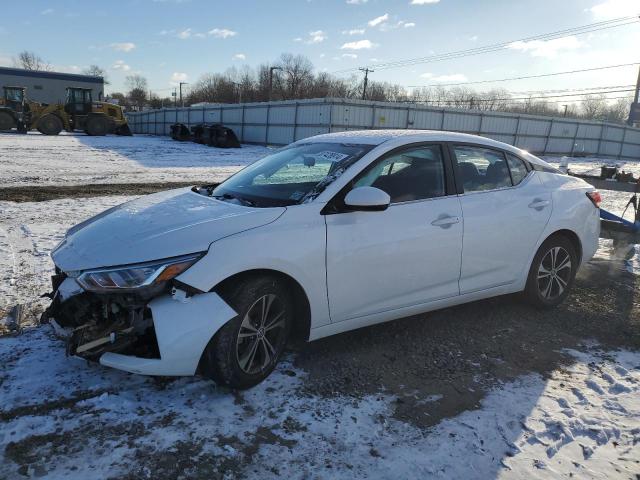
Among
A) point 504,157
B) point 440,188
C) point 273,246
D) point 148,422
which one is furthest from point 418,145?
point 148,422

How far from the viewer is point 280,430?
282 cm

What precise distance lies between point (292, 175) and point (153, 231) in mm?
1287

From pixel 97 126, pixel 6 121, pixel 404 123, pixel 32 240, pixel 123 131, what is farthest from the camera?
pixel 123 131

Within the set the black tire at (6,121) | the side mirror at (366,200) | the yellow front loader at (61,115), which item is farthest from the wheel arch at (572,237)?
the black tire at (6,121)

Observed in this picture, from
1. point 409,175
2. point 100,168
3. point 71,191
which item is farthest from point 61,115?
point 409,175

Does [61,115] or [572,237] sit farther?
[61,115]

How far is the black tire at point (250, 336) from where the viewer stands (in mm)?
2961

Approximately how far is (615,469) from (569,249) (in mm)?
2652

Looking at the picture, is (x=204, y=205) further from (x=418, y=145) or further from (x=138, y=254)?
(x=418, y=145)

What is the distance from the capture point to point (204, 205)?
11.6 feet

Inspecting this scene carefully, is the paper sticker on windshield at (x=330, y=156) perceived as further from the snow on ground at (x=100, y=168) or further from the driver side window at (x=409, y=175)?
the snow on ground at (x=100, y=168)

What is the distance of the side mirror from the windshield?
0.84 feet

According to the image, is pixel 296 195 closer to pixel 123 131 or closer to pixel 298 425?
pixel 298 425

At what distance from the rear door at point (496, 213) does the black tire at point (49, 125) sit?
3546 centimetres
